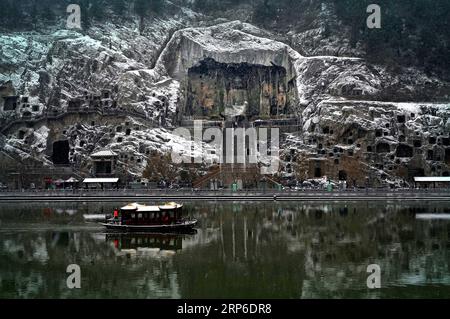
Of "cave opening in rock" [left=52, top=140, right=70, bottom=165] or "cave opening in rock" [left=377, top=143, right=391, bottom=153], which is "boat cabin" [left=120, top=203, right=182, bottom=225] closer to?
"cave opening in rock" [left=377, top=143, right=391, bottom=153]

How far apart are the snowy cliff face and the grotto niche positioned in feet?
2.82

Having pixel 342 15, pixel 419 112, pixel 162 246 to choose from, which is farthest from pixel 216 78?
pixel 162 246

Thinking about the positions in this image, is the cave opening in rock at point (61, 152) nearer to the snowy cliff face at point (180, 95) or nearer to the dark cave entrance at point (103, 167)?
the snowy cliff face at point (180, 95)

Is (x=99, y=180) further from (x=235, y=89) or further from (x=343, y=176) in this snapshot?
(x=343, y=176)

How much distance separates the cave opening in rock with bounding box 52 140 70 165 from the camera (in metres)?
85.4

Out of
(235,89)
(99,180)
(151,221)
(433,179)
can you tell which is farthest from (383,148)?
(151,221)

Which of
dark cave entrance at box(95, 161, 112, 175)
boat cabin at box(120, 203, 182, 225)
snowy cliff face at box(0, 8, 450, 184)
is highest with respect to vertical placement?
snowy cliff face at box(0, 8, 450, 184)

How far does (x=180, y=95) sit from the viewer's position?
91.6 m

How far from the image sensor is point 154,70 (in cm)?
9269

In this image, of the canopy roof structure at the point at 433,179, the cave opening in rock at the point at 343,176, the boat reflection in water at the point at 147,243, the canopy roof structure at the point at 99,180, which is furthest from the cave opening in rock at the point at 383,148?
the boat reflection in water at the point at 147,243

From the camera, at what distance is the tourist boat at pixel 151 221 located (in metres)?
42.9

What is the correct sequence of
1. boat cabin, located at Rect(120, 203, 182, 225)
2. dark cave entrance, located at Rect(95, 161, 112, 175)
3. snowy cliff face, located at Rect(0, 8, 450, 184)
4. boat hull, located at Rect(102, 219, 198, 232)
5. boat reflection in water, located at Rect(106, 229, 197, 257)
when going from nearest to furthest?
boat reflection in water, located at Rect(106, 229, 197, 257) → boat hull, located at Rect(102, 219, 198, 232) → boat cabin, located at Rect(120, 203, 182, 225) → snowy cliff face, located at Rect(0, 8, 450, 184) → dark cave entrance, located at Rect(95, 161, 112, 175)

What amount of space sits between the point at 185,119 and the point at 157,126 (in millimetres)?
7738

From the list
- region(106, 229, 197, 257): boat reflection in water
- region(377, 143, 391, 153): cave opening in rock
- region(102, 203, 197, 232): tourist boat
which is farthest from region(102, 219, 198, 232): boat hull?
region(377, 143, 391, 153): cave opening in rock
